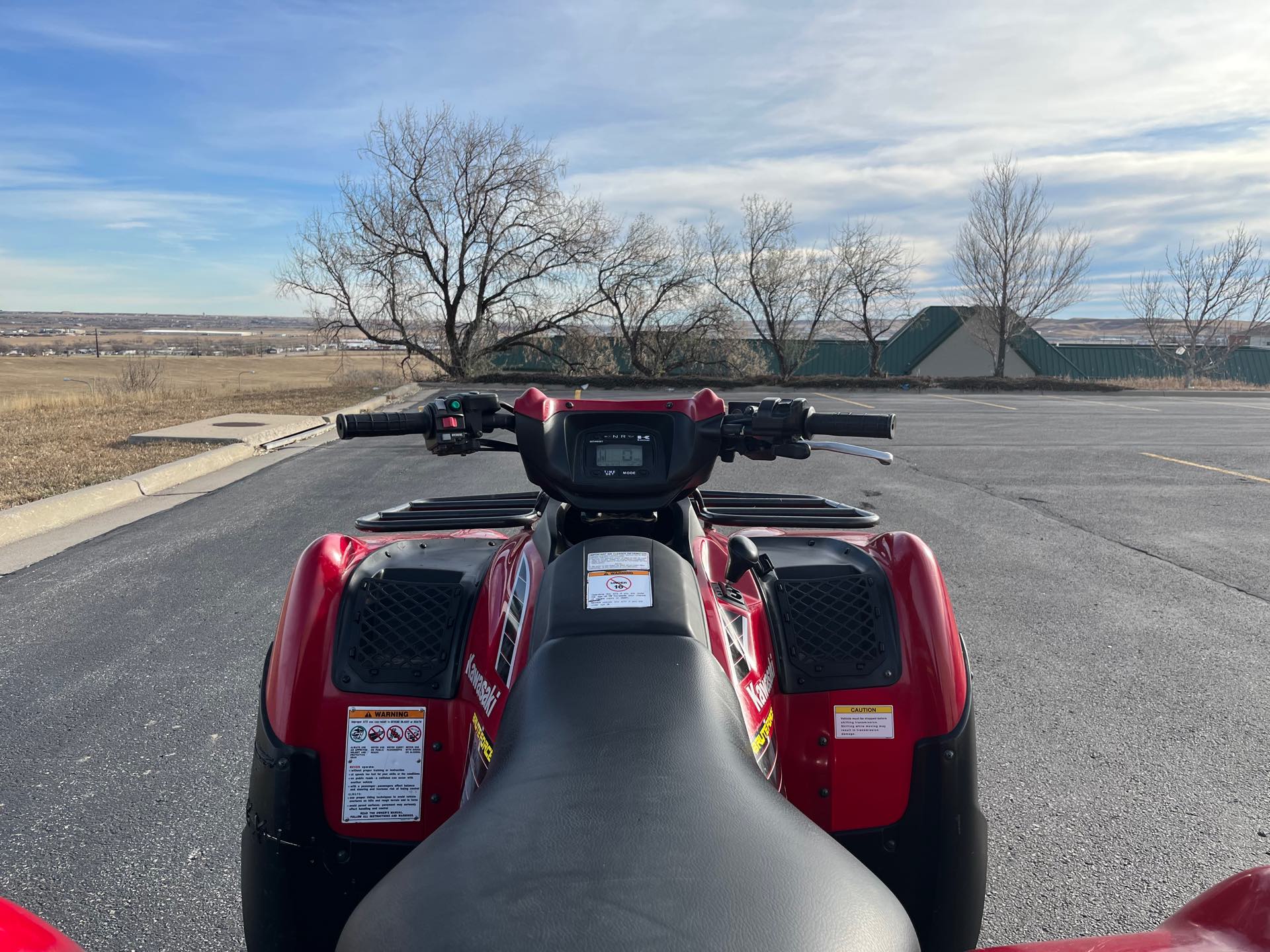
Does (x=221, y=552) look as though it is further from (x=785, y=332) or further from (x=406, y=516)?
(x=785, y=332)

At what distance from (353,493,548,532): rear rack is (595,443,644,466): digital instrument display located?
1.43ft

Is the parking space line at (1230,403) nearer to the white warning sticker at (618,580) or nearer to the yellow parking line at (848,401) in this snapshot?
the yellow parking line at (848,401)

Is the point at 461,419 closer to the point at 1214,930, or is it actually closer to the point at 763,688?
the point at 763,688

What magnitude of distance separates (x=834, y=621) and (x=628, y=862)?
1.40 metres

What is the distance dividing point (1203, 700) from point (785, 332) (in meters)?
34.3

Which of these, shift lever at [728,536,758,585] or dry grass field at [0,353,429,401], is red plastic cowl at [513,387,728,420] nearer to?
shift lever at [728,536,758,585]

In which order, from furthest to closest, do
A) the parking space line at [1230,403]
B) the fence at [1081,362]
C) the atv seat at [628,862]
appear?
the fence at [1081,362] < the parking space line at [1230,403] < the atv seat at [628,862]

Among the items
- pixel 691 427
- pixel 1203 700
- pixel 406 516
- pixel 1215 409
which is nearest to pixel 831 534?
pixel 691 427

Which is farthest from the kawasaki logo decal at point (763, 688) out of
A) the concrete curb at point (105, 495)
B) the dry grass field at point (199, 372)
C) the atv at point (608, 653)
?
the dry grass field at point (199, 372)

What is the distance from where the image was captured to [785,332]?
123 feet

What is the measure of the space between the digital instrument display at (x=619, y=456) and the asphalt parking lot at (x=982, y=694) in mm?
1634

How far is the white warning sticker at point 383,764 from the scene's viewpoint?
6.91ft

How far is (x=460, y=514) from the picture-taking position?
121 inches

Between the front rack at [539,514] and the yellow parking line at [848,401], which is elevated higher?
the front rack at [539,514]
